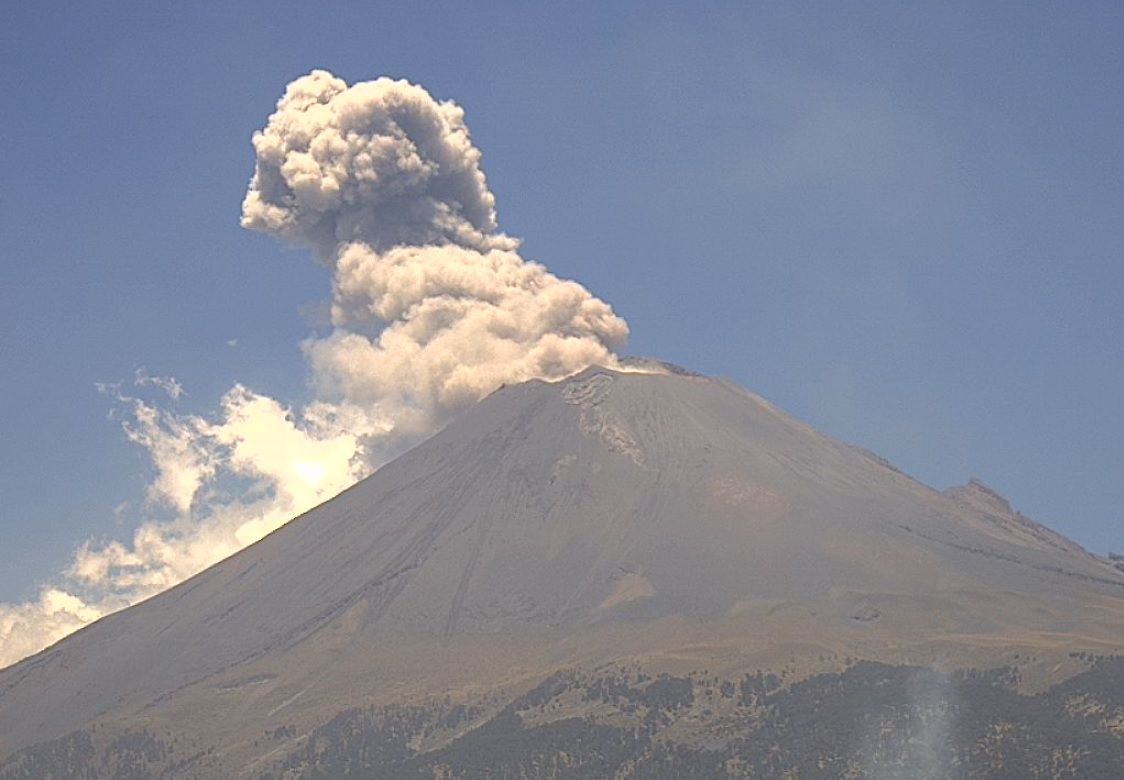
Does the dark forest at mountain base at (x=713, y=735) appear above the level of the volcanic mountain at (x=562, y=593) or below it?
below

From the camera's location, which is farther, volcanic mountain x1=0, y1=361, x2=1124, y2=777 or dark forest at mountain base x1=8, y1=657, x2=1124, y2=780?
volcanic mountain x1=0, y1=361, x2=1124, y2=777

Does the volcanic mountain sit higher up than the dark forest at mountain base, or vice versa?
the volcanic mountain

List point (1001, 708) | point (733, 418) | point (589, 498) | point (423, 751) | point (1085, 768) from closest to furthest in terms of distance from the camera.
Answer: point (1085, 768) → point (1001, 708) → point (423, 751) → point (589, 498) → point (733, 418)

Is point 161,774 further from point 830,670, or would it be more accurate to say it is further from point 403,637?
point 830,670

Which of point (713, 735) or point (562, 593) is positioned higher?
point (562, 593)

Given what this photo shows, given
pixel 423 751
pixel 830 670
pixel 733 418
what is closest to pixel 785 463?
pixel 733 418

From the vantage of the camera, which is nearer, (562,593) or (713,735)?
(713,735)

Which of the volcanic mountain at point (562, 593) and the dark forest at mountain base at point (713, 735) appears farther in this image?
the volcanic mountain at point (562, 593)

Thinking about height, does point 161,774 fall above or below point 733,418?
below
